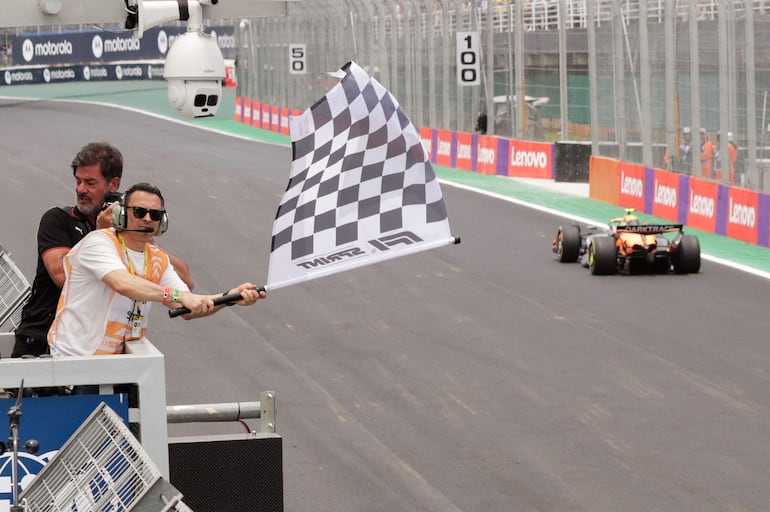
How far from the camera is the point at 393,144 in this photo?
19.0 feet

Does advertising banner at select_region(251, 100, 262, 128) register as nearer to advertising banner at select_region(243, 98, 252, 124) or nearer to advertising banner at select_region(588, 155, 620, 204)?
advertising banner at select_region(243, 98, 252, 124)

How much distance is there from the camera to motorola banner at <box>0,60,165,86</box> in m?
61.2

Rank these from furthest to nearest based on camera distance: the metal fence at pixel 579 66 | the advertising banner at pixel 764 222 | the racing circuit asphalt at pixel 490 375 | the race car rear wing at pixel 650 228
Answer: the metal fence at pixel 579 66 → the advertising banner at pixel 764 222 → the race car rear wing at pixel 650 228 → the racing circuit asphalt at pixel 490 375

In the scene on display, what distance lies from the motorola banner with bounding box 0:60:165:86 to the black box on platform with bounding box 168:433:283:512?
56.5 meters

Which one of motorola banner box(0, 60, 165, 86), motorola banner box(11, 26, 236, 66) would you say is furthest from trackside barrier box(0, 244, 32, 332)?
motorola banner box(0, 60, 165, 86)

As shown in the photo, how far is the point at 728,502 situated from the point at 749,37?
45.9 feet

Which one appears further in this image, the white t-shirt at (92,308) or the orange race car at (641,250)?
the orange race car at (641,250)

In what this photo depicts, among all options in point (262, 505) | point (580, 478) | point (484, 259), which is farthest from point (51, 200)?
point (262, 505)

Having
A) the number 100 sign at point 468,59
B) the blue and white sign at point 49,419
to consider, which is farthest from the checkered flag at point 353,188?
the number 100 sign at point 468,59

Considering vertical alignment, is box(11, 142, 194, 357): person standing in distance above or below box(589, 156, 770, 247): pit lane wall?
above

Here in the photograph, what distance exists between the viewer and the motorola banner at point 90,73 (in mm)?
61188

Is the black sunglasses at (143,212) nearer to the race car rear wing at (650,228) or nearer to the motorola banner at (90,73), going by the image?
the race car rear wing at (650,228)

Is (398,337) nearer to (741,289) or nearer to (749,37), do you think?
(741,289)

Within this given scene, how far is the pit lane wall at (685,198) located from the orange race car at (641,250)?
2.99 meters
